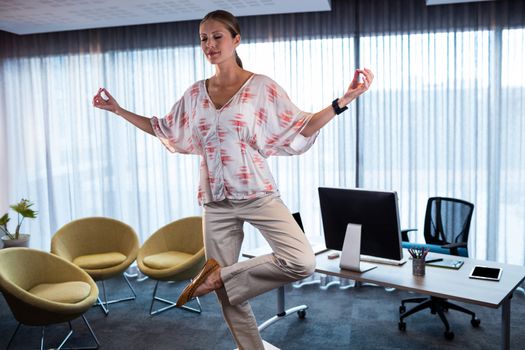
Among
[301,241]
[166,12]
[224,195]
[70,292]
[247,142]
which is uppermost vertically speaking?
[166,12]

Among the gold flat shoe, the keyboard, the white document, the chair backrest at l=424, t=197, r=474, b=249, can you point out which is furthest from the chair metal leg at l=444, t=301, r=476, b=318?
the gold flat shoe

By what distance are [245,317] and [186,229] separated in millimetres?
2352

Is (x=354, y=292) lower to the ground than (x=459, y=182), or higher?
lower

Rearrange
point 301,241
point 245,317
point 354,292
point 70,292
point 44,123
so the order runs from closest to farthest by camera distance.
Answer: point 301,241, point 245,317, point 70,292, point 354,292, point 44,123

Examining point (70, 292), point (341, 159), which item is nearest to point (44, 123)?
point (70, 292)

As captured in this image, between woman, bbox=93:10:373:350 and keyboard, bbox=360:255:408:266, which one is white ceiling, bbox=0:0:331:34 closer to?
woman, bbox=93:10:373:350

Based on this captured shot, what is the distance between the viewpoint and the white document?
3.54 m

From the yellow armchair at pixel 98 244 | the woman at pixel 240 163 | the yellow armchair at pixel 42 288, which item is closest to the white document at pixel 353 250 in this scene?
the woman at pixel 240 163

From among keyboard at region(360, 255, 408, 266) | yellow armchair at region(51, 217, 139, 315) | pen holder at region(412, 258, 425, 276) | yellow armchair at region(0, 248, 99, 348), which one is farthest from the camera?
yellow armchair at region(51, 217, 139, 315)

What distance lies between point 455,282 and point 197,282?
1.46 metres

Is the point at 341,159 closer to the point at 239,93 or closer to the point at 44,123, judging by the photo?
the point at 239,93

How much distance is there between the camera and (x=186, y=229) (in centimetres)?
536

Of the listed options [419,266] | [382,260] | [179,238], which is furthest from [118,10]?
[419,266]

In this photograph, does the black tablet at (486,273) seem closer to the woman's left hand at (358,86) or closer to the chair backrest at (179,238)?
the woman's left hand at (358,86)
